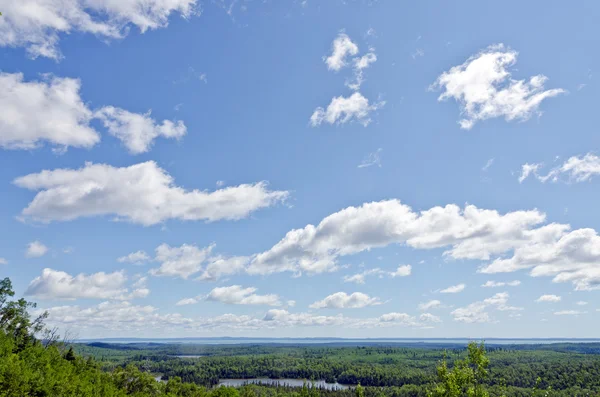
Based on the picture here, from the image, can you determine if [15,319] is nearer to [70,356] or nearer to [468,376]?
[70,356]

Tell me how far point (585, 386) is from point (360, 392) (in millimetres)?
222770

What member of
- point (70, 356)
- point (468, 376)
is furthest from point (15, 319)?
point (468, 376)

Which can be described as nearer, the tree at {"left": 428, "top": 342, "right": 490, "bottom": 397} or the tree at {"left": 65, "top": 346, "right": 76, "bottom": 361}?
the tree at {"left": 428, "top": 342, "right": 490, "bottom": 397}

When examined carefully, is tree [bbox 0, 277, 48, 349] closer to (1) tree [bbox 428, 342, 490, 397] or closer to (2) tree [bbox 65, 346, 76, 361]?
(2) tree [bbox 65, 346, 76, 361]

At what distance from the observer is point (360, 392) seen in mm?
23516

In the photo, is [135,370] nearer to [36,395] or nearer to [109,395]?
[109,395]

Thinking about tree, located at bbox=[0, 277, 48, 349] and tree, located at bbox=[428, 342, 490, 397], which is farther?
tree, located at bbox=[0, 277, 48, 349]

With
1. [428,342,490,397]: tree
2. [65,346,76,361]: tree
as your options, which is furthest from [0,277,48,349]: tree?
[428,342,490,397]: tree

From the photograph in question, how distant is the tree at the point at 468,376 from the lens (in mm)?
18922

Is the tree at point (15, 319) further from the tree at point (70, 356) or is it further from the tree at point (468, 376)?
the tree at point (468, 376)

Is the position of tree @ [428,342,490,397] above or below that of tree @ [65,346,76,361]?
above

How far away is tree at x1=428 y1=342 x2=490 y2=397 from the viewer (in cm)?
1892

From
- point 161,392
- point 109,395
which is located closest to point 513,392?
point 161,392

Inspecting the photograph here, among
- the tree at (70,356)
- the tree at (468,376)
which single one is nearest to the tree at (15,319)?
the tree at (70,356)
